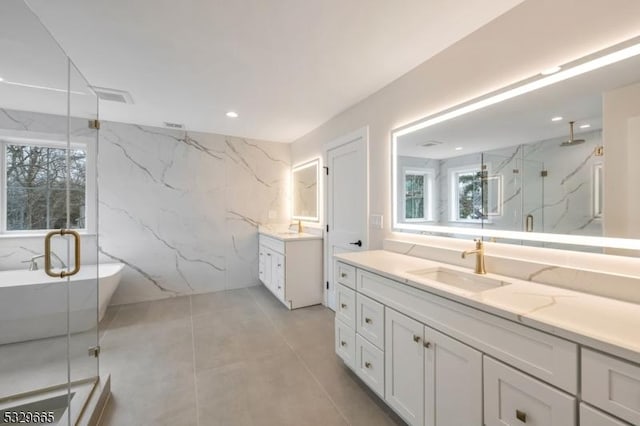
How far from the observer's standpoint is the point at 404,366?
4.92 feet

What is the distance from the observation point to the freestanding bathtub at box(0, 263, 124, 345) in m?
1.98

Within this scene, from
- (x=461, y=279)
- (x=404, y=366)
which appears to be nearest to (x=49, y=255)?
(x=404, y=366)

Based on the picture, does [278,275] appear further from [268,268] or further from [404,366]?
[404,366]

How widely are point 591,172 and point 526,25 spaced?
85 centimetres

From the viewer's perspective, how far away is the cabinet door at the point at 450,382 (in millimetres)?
1131

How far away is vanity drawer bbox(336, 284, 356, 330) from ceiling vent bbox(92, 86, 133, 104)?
2.76m

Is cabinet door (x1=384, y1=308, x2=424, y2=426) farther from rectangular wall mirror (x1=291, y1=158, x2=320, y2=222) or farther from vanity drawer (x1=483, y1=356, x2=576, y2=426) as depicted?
rectangular wall mirror (x1=291, y1=158, x2=320, y2=222)

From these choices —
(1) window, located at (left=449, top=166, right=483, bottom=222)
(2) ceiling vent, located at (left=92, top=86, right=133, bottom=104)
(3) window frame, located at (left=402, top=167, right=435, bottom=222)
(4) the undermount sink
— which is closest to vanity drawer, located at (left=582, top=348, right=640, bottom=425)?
(4) the undermount sink

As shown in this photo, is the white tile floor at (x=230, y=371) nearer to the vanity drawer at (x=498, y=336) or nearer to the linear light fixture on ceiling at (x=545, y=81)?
the vanity drawer at (x=498, y=336)

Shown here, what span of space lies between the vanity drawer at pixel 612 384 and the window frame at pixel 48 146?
285cm

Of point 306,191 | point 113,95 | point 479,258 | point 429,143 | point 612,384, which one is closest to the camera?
point 612,384

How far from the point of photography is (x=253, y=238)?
4.38 m

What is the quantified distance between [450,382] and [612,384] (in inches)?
23.3

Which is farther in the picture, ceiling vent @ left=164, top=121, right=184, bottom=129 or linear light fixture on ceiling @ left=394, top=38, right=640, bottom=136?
ceiling vent @ left=164, top=121, right=184, bottom=129
